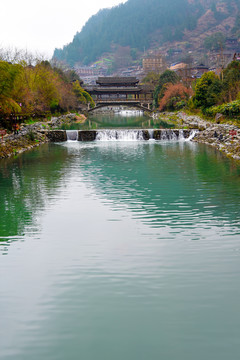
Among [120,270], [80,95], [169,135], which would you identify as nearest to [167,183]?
[120,270]

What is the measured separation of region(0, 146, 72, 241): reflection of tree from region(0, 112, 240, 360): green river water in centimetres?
9

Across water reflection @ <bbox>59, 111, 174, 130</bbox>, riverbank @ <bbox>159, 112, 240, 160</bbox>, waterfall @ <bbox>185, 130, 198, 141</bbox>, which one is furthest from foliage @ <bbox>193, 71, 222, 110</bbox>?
waterfall @ <bbox>185, 130, 198, 141</bbox>

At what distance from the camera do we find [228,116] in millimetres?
31641

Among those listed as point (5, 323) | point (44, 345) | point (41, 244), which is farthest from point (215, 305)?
point (41, 244)

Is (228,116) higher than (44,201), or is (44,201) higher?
(228,116)

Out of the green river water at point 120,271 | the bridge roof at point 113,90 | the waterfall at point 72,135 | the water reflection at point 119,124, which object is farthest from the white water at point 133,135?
the bridge roof at point 113,90

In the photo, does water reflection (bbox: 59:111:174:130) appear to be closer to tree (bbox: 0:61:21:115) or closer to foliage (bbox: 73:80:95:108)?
foliage (bbox: 73:80:95:108)

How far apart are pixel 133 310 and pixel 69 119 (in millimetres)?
54977

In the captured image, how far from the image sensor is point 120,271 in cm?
Answer: 749

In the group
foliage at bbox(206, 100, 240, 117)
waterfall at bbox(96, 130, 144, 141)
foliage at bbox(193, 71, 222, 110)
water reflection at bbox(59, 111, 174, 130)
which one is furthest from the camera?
water reflection at bbox(59, 111, 174, 130)

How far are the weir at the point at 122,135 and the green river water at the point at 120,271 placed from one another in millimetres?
19287

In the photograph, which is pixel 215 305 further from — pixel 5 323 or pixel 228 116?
pixel 228 116

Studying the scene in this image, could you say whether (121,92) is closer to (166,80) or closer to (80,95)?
(80,95)

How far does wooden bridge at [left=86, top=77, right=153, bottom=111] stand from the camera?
86.5 m
